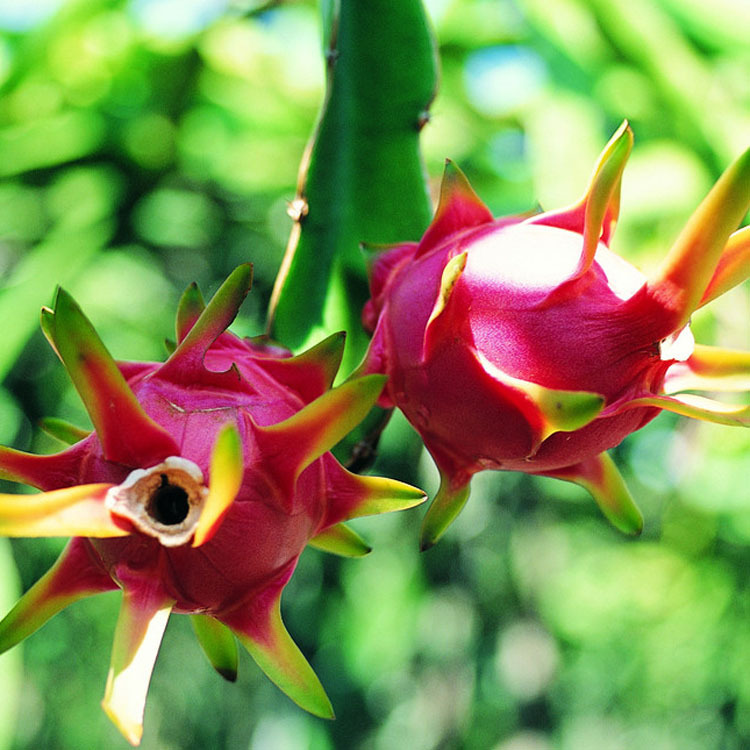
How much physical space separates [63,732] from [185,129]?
6.30 feet

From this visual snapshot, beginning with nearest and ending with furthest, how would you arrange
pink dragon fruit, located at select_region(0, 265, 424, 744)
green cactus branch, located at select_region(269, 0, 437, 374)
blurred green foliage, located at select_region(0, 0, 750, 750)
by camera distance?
1. pink dragon fruit, located at select_region(0, 265, 424, 744)
2. green cactus branch, located at select_region(269, 0, 437, 374)
3. blurred green foliage, located at select_region(0, 0, 750, 750)

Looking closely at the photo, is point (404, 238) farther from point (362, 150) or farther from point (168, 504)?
point (168, 504)

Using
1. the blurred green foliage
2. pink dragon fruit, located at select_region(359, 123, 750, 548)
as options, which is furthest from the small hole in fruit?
the blurred green foliage

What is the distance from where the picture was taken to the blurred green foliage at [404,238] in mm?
1636

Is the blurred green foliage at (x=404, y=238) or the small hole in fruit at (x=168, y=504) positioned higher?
the small hole in fruit at (x=168, y=504)

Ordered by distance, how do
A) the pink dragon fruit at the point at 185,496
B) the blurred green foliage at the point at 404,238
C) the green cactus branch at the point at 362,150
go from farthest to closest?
the blurred green foliage at the point at 404,238 → the green cactus branch at the point at 362,150 → the pink dragon fruit at the point at 185,496

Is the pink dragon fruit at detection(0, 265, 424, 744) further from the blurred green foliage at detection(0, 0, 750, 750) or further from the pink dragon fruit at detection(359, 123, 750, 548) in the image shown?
the blurred green foliage at detection(0, 0, 750, 750)

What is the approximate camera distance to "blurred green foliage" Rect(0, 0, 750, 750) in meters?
1.64

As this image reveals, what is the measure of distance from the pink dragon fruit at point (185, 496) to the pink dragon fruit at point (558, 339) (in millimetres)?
76

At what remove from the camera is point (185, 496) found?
1.77 ft

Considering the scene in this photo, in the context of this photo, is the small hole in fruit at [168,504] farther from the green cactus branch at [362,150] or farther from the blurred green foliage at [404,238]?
the blurred green foliage at [404,238]

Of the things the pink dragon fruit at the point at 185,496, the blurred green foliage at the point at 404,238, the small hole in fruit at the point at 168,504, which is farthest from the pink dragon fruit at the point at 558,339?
the blurred green foliage at the point at 404,238

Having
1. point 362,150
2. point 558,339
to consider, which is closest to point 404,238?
point 362,150

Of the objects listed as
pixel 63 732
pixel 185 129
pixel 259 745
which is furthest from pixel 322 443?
pixel 63 732
